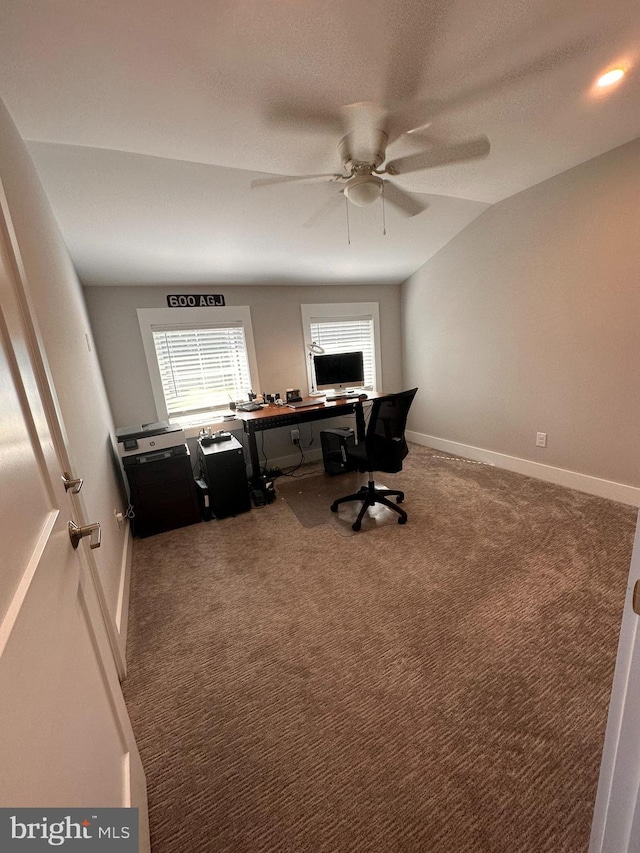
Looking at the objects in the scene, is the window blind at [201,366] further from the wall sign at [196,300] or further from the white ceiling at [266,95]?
the white ceiling at [266,95]

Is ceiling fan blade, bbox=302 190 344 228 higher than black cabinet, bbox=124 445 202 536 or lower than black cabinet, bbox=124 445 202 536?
higher

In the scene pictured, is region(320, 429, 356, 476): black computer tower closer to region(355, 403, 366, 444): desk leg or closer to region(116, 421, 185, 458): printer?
region(355, 403, 366, 444): desk leg

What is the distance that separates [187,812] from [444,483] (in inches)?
105

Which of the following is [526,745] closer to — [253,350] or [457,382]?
[457,382]

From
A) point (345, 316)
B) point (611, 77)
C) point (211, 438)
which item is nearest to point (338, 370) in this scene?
point (345, 316)

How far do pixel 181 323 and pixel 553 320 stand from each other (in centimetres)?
331

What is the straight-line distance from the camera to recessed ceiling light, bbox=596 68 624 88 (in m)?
1.46

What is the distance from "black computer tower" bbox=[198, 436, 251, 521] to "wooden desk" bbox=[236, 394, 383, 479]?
0.87ft

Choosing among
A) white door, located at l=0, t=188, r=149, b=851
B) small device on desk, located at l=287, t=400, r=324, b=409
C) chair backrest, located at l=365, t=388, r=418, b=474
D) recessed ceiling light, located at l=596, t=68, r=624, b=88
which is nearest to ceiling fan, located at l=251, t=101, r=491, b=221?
recessed ceiling light, located at l=596, t=68, r=624, b=88

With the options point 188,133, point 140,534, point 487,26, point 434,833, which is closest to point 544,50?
point 487,26

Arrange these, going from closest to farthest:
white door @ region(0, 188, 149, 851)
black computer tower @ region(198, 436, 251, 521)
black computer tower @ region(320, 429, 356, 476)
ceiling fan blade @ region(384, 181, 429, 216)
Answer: white door @ region(0, 188, 149, 851), ceiling fan blade @ region(384, 181, 429, 216), black computer tower @ region(198, 436, 251, 521), black computer tower @ region(320, 429, 356, 476)

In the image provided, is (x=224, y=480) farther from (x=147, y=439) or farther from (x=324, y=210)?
(x=324, y=210)

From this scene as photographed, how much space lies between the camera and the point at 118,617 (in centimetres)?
160

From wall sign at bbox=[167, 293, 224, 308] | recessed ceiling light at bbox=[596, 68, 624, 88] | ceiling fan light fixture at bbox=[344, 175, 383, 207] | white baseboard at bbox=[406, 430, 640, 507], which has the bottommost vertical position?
white baseboard at bbox=[406, 430, 640, 507]
